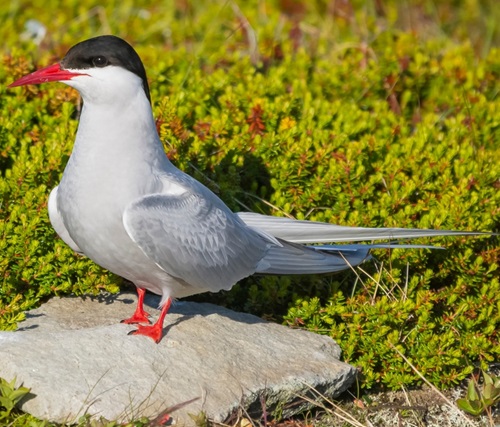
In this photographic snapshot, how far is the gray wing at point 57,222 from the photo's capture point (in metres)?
3.80

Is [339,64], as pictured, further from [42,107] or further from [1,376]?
[1,376]

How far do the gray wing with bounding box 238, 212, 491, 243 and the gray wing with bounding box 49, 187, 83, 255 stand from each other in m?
0.82

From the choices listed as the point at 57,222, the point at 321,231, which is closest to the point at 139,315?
the point at 57,222

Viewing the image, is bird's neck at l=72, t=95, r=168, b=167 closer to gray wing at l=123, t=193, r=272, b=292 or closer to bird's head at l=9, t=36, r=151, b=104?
bird's head at l=9, t=36, r=151, b=104

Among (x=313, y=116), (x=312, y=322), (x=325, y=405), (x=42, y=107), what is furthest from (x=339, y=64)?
(x=325, y=405)

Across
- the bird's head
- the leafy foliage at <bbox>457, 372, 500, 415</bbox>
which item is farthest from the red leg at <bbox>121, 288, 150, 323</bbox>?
the leafy foliage at <bbox>457, 372, 500, 415</bbox>

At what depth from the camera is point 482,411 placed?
3.77 m

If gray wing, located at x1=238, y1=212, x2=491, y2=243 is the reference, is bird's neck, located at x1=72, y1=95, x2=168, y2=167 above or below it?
above

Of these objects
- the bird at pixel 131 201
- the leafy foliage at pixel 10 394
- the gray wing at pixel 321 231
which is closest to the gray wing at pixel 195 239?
the bird at pixel 131 201

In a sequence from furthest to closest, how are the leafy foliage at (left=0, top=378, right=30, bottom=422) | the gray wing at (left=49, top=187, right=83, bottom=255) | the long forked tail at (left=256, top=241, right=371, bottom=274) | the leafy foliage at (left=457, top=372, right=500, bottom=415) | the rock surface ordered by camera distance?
the long forked tail at (left=256, top=241, right=371, bottom=274) < the gray wing at (left=49, top=187, right=83, bottom=255) < the leafy foliage at (left=457, top=372, right=500, bottom=415) < the rock surface < the leafy foliage at (left=0, top=378, right=30, bottom=422)

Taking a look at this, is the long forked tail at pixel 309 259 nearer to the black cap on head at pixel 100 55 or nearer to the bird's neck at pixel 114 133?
the bird's neck at pixel 114 133

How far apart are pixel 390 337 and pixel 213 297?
3.20ft

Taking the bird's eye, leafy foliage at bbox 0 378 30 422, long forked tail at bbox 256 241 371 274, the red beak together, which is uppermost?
the bird's eye

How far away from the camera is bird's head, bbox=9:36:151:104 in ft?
11.5
